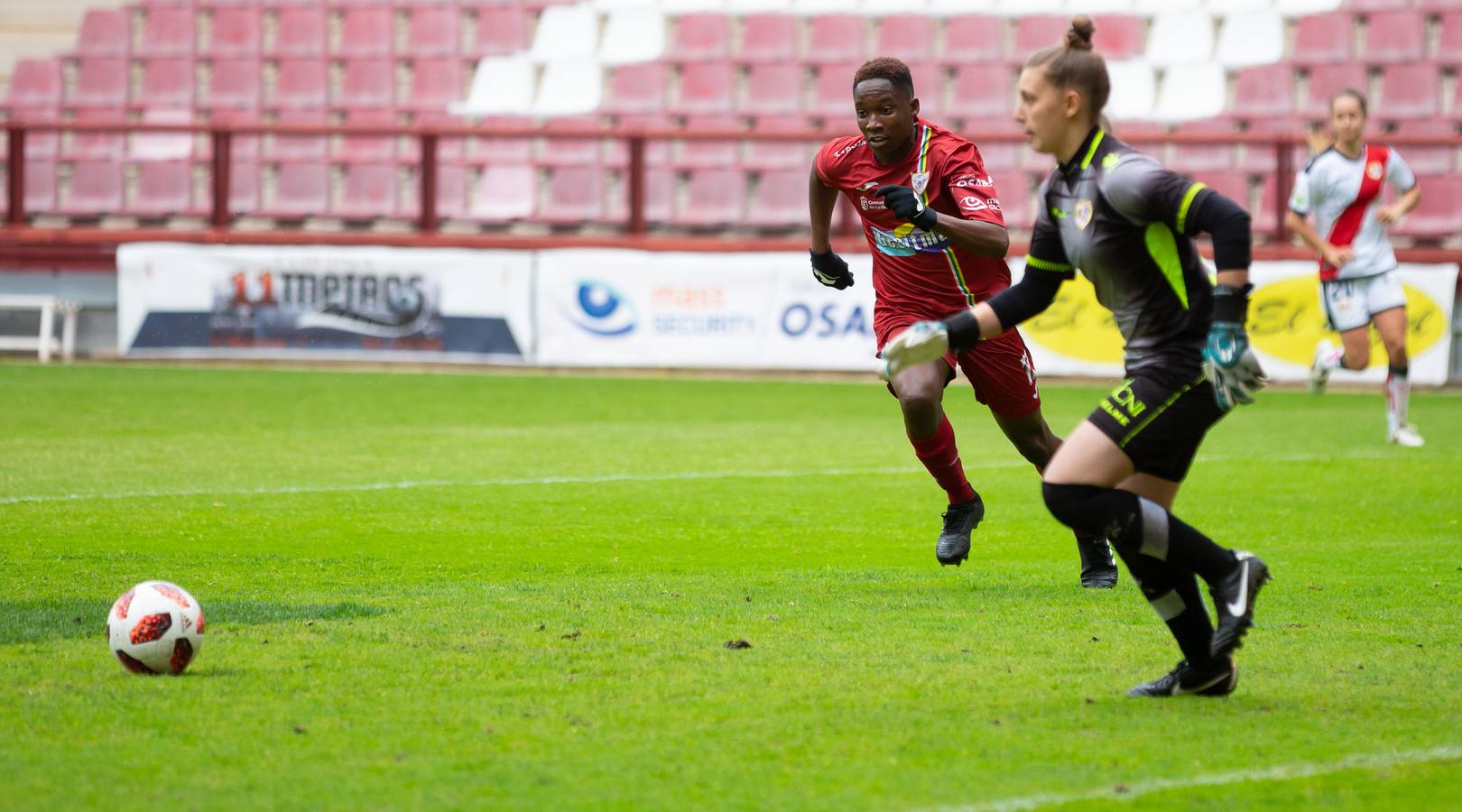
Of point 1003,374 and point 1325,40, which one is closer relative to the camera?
point 1003,374

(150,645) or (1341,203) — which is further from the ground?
(1341,203)

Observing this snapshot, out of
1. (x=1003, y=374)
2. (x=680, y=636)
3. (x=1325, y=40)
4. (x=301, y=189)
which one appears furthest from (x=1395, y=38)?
(x=680, y=636)

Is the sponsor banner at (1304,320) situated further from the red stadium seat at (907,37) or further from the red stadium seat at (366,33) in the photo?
the red stadium seat at (366,33)

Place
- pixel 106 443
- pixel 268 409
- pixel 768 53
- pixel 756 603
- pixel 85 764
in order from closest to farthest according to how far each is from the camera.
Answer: pixel 85 764, pixel 756 603, pixel 106 443, pixel 268 409, pixel 768 53

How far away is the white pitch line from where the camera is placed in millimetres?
3803

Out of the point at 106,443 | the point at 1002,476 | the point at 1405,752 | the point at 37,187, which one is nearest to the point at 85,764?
the point at 1405,752

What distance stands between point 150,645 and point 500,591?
178cm

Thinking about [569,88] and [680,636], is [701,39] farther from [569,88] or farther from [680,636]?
[680,636]

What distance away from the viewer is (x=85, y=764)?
4066 mm

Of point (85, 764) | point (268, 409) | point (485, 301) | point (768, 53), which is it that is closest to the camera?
point (85, 764)

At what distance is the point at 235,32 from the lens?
78.6ft

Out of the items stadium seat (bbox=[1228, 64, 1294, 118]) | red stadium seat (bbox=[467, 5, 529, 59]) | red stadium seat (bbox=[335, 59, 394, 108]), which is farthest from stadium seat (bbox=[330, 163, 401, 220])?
stadium seat (bbox=[1228, 64, 1294, 118])

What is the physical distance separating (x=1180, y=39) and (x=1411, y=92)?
9.62 feet

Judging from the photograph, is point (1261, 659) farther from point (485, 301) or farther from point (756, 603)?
point (485, 301)
